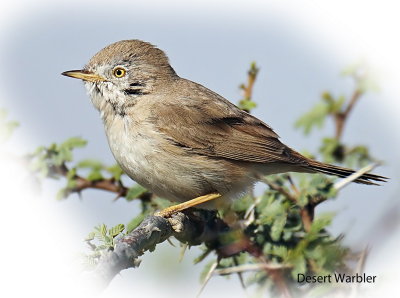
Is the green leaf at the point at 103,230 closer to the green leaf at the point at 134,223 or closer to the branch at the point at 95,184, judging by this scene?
the green leaf at the point at 134,223

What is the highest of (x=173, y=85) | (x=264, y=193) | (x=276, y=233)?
(x=173, y=85)

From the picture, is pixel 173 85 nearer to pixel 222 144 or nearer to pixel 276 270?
pixel 222 144

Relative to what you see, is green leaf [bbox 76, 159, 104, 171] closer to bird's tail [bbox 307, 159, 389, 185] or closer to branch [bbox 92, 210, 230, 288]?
branch [bbox 92, 210, 230, 288]

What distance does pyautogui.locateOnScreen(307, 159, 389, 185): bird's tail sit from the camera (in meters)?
4.67

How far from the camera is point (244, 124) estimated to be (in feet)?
18.2

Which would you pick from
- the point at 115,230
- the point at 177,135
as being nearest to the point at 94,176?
the point at 177,135

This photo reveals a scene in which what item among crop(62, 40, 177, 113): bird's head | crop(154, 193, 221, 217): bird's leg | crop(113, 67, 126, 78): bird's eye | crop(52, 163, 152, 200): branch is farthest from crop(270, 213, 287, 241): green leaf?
crop(113, 67, 126, 78): bird's eye

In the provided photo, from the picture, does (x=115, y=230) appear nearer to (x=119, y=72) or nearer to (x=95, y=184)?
(x=95, y=184)

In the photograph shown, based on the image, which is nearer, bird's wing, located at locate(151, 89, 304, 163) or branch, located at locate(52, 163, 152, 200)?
branch, located at locate(52, 163, 152, 200)

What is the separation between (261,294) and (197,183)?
1.37 meters

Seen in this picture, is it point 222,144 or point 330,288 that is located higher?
point 222,144

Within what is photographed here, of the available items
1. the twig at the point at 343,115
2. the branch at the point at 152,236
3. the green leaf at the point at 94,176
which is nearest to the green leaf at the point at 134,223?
the branch at the point at 152,236

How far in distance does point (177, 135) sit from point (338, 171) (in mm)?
1445

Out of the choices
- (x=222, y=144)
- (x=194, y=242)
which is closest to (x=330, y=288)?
(x=194, y=242)
